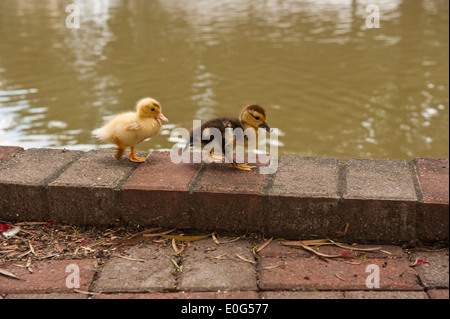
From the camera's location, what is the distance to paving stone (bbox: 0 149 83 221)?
3.31 meters

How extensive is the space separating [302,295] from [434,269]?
69cm

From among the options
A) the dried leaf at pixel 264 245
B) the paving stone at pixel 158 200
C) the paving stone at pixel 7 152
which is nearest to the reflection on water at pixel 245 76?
the paving stone at pixel 7 152

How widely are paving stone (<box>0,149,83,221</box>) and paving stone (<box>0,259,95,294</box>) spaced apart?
18.3 inches

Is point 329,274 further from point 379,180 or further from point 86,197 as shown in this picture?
point 86,197

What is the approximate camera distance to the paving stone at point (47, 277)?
8.95ft

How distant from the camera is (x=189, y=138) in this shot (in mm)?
3678

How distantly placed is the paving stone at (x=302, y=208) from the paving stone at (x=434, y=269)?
1.52ft

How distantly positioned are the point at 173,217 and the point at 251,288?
75 cm

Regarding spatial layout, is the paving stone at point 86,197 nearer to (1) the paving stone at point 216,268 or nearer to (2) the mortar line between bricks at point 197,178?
(2) the mortar line between bricks at point 197,178

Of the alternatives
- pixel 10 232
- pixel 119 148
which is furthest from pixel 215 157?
pixel 10 232

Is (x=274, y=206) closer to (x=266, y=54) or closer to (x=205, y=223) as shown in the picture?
(x=205, y=223)

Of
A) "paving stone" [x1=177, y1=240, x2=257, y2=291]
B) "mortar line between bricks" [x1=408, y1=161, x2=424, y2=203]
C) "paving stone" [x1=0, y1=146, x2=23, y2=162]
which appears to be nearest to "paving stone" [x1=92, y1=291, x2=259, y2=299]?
"paving stone" [x1=177, y1=240, x2=257, y2=291]
